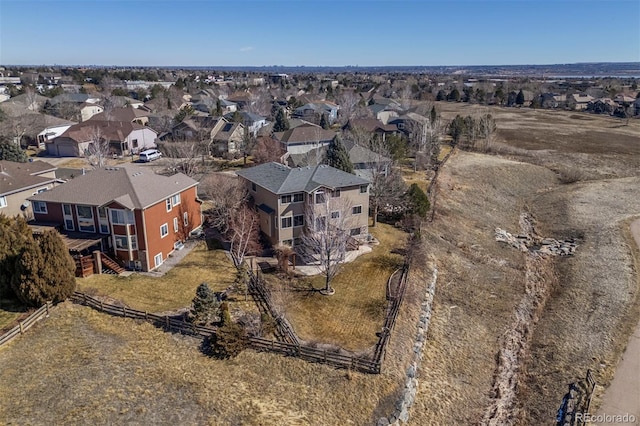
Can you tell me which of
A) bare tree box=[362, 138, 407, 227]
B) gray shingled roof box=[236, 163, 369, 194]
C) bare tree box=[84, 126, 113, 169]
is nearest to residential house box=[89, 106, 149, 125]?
bare tree box=[84, 126, 113, 169]

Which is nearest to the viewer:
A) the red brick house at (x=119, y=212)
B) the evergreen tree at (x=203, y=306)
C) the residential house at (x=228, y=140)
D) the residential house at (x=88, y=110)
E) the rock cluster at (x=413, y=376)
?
the rock cluster at (x=413, y=376)

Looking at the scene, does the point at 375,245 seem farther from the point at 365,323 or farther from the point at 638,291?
the point at 638,291

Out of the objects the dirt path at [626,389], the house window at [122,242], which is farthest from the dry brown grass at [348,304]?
the dirt path at [626,389]

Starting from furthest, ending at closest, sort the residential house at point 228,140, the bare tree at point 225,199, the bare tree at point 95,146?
the residential house at point 228,140
the bare tree at point 95,146
the bare tree at point 225,199

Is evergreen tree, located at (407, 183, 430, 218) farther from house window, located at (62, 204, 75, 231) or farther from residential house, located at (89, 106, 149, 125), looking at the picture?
residential house, located at (89, 106, 149, 125)

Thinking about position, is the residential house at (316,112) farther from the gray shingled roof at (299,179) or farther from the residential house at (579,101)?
the residential house at (579,101)

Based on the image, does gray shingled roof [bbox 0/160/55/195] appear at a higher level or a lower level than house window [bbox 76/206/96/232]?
higher

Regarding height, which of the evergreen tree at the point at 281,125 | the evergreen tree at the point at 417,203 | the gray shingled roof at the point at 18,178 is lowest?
the evergreen tree at the point at 417,203
